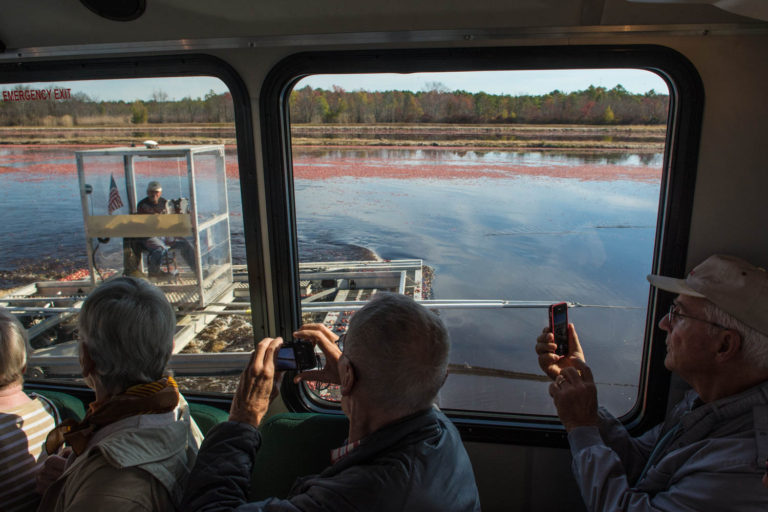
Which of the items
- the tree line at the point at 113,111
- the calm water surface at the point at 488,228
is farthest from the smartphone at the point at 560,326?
the tree line at the point at 113,111

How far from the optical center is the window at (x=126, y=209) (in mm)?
2307

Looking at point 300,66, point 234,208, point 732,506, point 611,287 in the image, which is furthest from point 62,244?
point 732,506

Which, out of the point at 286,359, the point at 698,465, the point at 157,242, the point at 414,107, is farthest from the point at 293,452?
the point at 414,107

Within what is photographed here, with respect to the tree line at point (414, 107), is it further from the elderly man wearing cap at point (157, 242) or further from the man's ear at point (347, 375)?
the man's ear at point (347, 375)

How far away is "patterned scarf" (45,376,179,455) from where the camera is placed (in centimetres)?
124

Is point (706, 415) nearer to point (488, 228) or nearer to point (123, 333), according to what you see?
point (488, 228)

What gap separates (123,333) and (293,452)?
83cm

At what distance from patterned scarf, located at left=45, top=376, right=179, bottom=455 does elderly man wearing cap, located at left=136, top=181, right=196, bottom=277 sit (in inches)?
56.1

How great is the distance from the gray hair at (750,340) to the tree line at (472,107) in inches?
37.2

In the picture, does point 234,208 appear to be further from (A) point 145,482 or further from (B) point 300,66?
(A) point 145,482

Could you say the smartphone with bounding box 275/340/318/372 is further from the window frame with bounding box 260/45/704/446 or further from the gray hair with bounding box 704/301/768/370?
the gray hair with bounding box 704/301/768/370

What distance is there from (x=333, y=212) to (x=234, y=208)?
0.48 meters

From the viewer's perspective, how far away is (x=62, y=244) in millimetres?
2797

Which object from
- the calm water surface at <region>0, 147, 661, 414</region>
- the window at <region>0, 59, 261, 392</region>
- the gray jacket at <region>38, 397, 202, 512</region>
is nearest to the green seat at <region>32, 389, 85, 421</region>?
the window at <region>0, 59, 261, 392</region>
